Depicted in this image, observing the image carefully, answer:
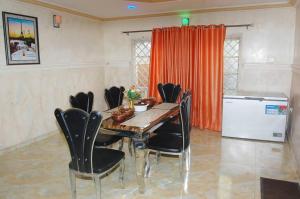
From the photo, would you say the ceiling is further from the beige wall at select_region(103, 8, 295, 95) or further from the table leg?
the table leg

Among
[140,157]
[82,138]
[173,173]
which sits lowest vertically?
[173,173]

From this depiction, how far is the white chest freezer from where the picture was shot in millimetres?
3666

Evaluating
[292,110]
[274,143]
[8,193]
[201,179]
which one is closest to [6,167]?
[8,193]

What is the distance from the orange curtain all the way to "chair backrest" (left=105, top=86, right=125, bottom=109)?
Answer: 1076mm

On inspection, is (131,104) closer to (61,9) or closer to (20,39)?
(20,39)

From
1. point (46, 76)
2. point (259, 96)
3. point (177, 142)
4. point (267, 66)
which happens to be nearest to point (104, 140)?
point (177, 142)

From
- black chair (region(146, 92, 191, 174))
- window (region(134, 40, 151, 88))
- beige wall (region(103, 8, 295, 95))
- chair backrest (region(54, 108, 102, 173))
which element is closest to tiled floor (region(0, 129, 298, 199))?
black chair (region(146, 92, 191, 174))

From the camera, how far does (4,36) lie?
321 cm

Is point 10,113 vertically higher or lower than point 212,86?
lower

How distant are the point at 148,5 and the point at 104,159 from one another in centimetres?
276

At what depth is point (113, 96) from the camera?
3.78m

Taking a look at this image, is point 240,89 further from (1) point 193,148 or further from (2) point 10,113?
(2) point 10,113

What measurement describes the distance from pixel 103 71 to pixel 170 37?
1.76 meters

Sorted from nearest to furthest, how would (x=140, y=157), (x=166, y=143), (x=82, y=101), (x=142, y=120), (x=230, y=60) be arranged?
(x=140, y=157) < (x=142, y=120) < (x=166, y=143) < (x=82, y=101) < (x=230, y=60)
